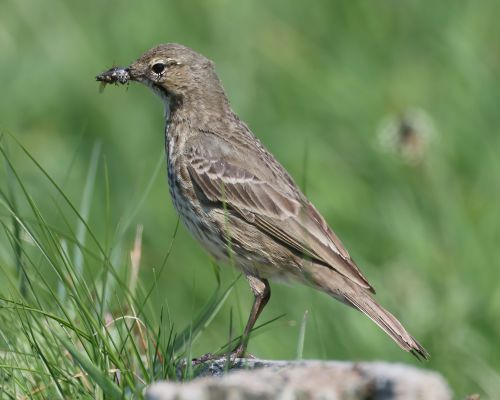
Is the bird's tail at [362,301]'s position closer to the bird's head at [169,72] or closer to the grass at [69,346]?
the grass at [69,346]

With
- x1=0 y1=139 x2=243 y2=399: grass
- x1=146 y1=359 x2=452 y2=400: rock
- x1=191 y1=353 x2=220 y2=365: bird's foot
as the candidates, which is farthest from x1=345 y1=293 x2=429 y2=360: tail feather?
x1=146 y1=359 x2=452 y2=400: rock

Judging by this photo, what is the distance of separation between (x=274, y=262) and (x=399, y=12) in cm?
447

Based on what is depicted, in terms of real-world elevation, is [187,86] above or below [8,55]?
below

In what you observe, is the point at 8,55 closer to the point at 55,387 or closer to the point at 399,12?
the point at 399,12

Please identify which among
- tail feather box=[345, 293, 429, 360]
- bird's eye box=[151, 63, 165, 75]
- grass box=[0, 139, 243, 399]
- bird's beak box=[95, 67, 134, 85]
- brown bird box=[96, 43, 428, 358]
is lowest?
grass box=[0, 139, 243, 399]

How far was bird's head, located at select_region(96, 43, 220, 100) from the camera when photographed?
Answer: 21.9 ft

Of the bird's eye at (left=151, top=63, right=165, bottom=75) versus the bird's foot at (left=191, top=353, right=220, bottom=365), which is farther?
the bird's eye at (left=151, top=63, right=165, bottom=75)

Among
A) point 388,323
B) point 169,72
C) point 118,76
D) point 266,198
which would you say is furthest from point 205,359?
point 118,76

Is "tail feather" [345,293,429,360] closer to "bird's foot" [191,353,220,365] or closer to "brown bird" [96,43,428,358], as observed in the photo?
"brown bird" [96,43,428,358]

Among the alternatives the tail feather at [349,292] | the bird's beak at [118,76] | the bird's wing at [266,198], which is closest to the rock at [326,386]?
the tail feather at [349,292]

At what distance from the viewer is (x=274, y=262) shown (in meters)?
5.95

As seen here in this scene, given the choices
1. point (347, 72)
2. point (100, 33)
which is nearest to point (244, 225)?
point (347, 72)

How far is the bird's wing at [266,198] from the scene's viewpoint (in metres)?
5.88

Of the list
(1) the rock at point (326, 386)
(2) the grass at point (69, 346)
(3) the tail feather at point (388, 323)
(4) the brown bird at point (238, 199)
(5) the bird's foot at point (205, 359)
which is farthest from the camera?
(4) the brown bird at point (238, 199)
